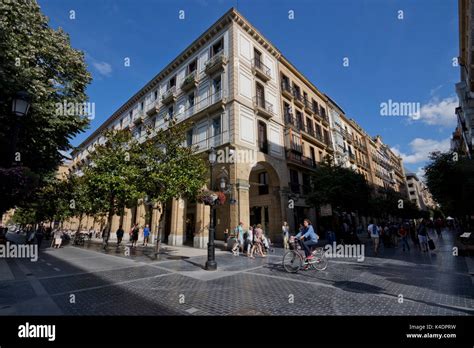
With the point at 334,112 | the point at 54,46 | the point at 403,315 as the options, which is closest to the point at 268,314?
the point at 403,315

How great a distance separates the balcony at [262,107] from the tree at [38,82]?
457 inches

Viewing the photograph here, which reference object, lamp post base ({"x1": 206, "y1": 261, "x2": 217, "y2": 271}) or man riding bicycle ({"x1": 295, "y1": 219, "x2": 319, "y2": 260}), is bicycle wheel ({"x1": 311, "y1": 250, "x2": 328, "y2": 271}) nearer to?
man riding bicycle ({"x1": 295, "y1": 219, "x2": 319, "y2": 260})

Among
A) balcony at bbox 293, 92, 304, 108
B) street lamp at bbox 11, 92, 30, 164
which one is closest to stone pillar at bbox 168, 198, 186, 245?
street lamp at bbox 11, 92, 30, 164

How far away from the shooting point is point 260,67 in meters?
20.1

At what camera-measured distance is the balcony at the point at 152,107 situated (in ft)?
81.8

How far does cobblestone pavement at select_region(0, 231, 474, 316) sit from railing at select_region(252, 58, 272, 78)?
16642mm

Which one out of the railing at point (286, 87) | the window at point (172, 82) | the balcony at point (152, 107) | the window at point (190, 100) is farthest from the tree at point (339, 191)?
the balcony at point (152, 107)

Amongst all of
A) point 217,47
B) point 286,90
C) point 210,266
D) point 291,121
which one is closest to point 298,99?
point 286,90

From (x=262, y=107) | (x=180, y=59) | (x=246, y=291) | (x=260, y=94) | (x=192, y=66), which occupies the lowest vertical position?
(x=246, y=291)

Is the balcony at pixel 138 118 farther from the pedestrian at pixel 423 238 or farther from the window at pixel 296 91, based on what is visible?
the pedestrian at pixel 423 238

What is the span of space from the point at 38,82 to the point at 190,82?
11836 mm

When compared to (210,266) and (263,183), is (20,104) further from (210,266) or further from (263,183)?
(263,183)

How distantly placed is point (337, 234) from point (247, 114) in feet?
37.4
